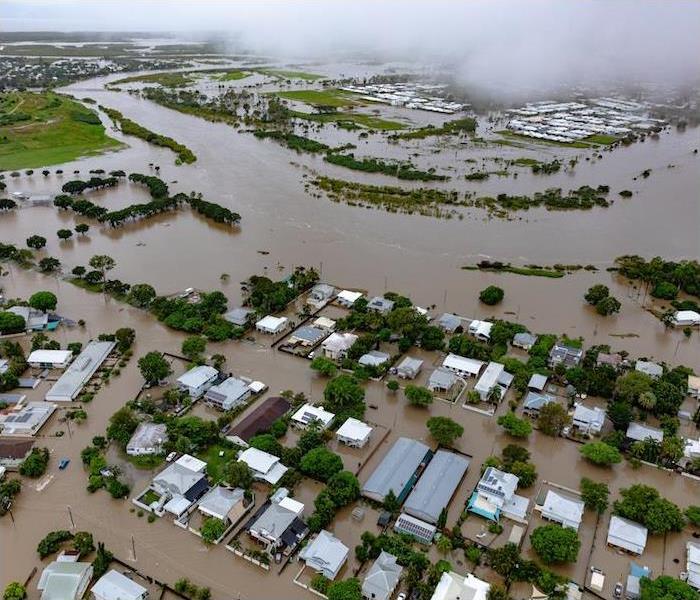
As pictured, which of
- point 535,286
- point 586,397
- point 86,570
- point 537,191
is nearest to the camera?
point 86,570

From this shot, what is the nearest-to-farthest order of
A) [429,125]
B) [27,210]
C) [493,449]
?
[493,449] < [27,210] < [429,125]

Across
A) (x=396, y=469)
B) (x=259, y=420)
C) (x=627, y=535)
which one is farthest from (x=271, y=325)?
(x=627, y=535)

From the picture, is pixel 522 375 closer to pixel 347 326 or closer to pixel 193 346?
pixel 347 326

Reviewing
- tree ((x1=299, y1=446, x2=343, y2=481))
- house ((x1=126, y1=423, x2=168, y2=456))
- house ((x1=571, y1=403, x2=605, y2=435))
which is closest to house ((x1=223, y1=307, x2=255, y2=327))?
house ((x1=126, y1=423, x2=168, y2=456))

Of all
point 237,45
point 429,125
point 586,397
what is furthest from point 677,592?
point 237,45

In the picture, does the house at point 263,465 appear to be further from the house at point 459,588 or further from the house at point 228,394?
the house at point 459,588

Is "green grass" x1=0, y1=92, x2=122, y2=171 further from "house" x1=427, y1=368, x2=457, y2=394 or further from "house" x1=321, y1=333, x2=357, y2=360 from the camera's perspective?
"house" x1=427, y1=368, x2=457, y2=394

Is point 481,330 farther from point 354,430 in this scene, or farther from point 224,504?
point 224,504
